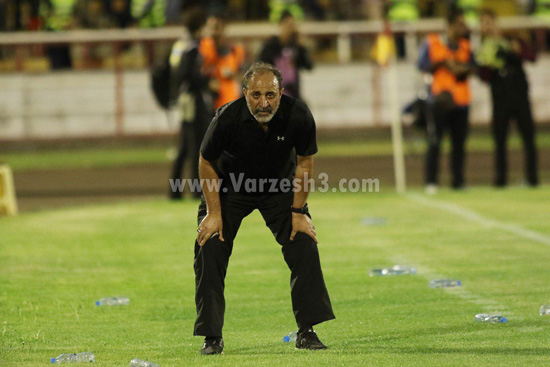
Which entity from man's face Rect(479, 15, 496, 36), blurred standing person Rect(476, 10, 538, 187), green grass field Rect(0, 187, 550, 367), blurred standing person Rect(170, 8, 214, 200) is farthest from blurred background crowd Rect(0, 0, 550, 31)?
green grass field Rect(0, 187, 550, 367)

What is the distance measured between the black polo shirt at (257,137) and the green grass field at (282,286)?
3.58 feet

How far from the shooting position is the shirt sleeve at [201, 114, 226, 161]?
6852 mm

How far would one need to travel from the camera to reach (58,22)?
2611 centimetres

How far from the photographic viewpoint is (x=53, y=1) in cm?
2622

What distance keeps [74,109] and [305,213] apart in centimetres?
1826

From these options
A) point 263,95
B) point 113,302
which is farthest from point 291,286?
point 113,302

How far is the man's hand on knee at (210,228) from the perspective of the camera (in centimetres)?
699

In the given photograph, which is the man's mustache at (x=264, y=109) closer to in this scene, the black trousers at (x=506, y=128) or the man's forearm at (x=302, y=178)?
the man's forearm at (x=302, y=178)

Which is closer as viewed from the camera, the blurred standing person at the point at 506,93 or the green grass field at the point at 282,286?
the green grass field at the point at 282,286

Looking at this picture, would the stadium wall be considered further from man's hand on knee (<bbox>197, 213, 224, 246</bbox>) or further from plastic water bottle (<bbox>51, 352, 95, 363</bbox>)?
plastic water bottle (<bbox>51, 352, 95, 363</bbox>)

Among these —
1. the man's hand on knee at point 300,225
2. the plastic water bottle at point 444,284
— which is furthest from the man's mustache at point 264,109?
the plastic water bottle at point 444,284

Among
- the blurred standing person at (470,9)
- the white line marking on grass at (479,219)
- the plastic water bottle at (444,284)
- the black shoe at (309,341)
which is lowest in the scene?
the white line marking on grass at (479,219)

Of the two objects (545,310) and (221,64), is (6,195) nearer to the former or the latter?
(221,64)

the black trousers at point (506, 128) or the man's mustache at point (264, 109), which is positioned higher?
the man's mustache at point (264, 109)
